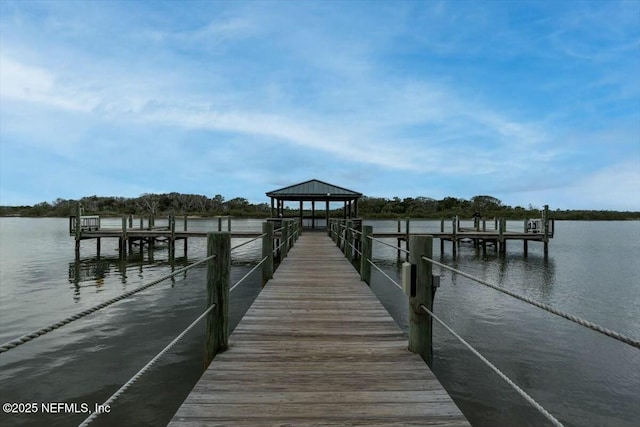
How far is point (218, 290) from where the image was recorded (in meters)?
3.41

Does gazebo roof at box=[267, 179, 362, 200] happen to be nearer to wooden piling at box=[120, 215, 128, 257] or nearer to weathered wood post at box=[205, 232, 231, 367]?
wooden piling at box=[120, 215, 128, 257]

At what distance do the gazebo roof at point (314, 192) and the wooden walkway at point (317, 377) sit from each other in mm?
15686

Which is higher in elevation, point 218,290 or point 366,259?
point 218,290

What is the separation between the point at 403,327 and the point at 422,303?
4.84 m

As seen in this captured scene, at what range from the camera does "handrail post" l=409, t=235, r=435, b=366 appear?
3268 millimetres

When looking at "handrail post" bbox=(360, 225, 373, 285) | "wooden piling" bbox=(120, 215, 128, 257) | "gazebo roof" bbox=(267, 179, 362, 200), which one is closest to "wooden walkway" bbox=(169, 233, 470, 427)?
"handrail post" bbox=(360, 225, 373, 285)

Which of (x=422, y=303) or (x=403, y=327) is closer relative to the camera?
(x=422, y=303)

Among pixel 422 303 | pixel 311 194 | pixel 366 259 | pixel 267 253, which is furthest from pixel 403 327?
pixel 311 194

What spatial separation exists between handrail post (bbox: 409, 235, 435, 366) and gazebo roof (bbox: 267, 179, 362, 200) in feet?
55.9

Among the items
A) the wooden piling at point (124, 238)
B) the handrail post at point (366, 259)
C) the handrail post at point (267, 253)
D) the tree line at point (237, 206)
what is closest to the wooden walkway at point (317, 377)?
the handrail post at point (267, 253)

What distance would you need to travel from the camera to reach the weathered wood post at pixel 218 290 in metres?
3.33

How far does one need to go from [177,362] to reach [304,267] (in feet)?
11.2

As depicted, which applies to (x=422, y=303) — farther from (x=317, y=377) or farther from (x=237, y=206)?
(x=237, y=206)

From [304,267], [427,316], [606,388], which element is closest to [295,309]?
[427,316]
